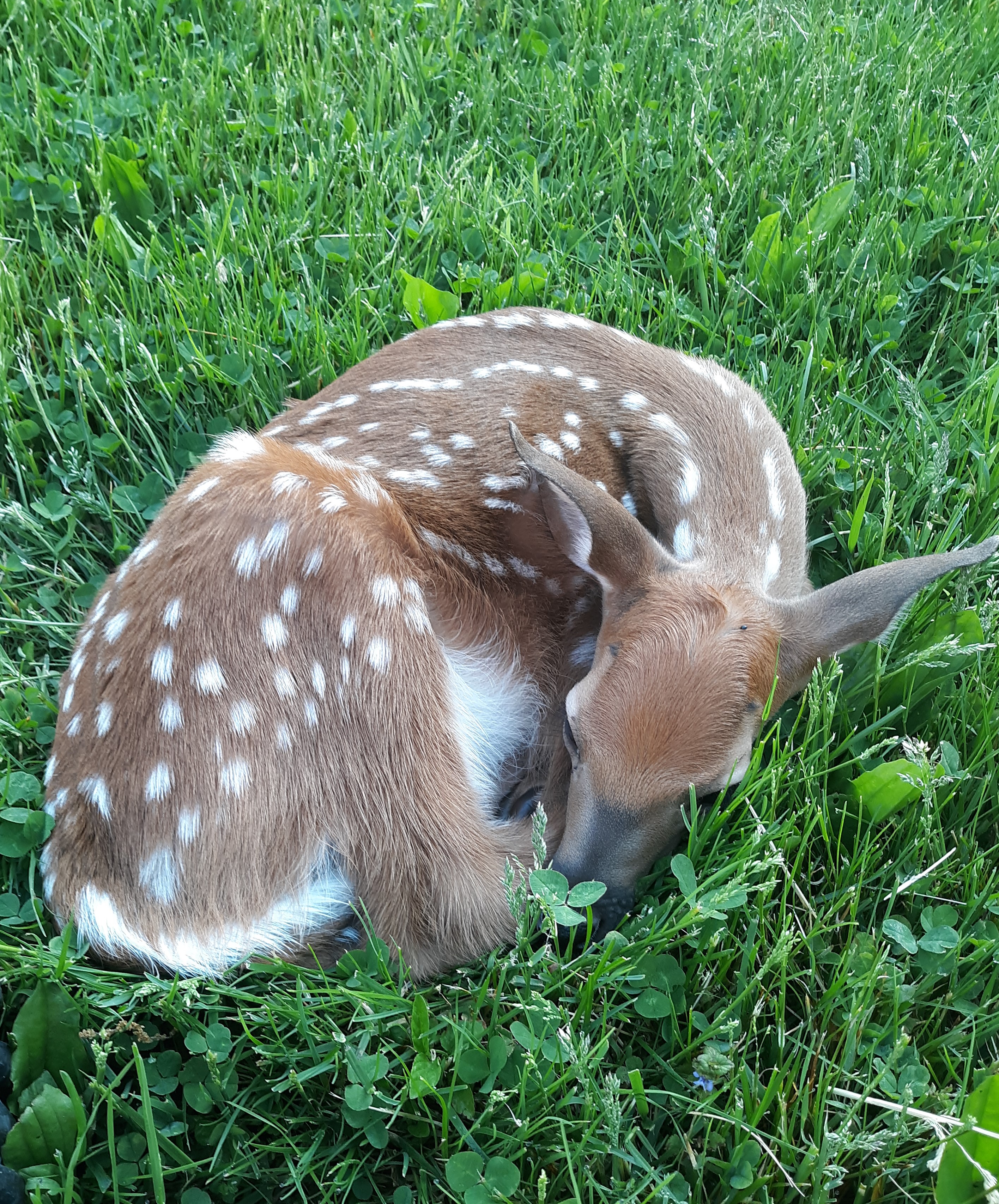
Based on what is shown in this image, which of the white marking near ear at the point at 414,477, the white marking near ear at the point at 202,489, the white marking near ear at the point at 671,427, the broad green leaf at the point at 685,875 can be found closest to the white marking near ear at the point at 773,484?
the white marking near ear at the point at 671,427

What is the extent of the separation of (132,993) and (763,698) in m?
1.40

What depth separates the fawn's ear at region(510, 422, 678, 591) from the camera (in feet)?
7.32

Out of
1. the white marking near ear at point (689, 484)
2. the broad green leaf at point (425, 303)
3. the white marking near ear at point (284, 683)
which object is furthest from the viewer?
the broad green leaf at point (425, 303)

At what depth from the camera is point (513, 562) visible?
9.09 ft

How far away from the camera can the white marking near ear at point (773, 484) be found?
2.76m

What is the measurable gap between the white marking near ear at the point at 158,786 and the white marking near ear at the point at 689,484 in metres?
1.42

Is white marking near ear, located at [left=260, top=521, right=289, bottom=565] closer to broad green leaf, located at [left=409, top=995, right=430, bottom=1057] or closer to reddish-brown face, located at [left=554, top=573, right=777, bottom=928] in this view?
reddish-brown face, located at [left=554, top=573, right=777, bottom=928]

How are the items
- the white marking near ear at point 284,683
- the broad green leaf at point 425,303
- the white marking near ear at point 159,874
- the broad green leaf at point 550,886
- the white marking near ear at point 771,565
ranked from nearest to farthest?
the broad green leaf at point 550,886 → the white marking near ear at point 159,874 → the white marking near ear at point 284,683 → the white marking near ear at point 771,565 → the broad green leaf at point 425,303

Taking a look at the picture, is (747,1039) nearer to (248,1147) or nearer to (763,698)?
(763,698)

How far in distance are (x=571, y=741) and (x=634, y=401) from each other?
998 millimetres

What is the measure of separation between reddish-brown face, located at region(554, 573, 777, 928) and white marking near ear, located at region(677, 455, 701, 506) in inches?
18.4

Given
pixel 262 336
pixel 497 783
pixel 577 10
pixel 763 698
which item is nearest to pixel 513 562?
pixel 497 783

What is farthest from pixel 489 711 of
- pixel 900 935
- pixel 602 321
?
pixel 602 321

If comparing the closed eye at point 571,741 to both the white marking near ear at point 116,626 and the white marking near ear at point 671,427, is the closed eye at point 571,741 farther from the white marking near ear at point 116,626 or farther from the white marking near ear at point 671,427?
the white marking near ear at point 116,626
